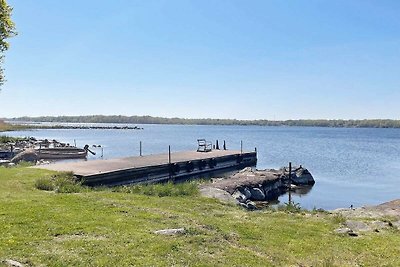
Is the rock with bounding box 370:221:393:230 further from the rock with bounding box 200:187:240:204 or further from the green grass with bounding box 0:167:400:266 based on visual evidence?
the rock with bounding box 200:187:240:204

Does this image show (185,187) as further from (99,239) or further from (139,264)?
(139,264)

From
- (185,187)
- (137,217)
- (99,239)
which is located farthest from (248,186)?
(99,239)

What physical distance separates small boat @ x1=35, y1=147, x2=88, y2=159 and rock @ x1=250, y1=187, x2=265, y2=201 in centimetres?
2966

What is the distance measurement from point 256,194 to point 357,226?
16.9 metres

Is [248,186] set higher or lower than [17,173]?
lower

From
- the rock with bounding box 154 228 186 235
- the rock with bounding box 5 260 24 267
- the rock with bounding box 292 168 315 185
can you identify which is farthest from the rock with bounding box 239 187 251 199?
the rock with bounding box 5 260 24 267

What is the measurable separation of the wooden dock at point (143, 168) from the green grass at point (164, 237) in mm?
10578

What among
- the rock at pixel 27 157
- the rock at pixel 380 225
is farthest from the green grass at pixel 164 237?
the rock at pixel 27 157

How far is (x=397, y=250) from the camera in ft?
37.4

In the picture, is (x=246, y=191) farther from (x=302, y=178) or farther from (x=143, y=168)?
(x=302, y=178)

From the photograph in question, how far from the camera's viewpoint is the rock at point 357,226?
1438 centimetres

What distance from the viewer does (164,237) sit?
10.8 metres

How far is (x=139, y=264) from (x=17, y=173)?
17.0 m

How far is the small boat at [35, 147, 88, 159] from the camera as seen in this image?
52.4 metres
